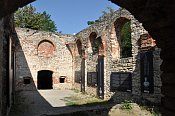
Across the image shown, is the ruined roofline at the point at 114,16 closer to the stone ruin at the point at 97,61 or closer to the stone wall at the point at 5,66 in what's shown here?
the stone ruin at the point at 97,61

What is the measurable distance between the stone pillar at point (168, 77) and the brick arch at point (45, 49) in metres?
16.0

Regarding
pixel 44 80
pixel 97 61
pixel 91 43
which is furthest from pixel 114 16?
pixel 44 80

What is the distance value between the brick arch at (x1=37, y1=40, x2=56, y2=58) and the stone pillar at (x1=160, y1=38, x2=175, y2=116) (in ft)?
52.5

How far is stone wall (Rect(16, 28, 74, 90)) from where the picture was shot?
17.6 metres

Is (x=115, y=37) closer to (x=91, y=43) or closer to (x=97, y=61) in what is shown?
(x=97, y=61)

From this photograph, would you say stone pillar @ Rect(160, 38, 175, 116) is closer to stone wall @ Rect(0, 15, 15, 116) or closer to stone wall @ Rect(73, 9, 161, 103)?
stone wall @ Rect(0, 15, 15, 116)

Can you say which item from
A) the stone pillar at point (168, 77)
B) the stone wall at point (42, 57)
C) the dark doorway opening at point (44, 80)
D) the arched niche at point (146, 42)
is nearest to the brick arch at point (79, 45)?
the stone wall at point (42, 57)

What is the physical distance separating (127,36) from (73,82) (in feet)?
22.1

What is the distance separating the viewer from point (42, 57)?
1841cm

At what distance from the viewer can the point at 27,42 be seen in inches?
706

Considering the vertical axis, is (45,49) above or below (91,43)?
below

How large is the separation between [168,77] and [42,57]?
633 inches

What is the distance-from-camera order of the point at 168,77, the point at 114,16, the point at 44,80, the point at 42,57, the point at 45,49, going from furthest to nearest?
the point at 44,80
the point at 45,49
the point at 42,57
the point at 114,16
the point at 168,77

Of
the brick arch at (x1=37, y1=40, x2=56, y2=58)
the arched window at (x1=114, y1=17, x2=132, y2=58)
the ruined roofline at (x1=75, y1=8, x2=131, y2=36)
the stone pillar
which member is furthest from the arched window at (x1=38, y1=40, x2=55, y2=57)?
the stone pillar
